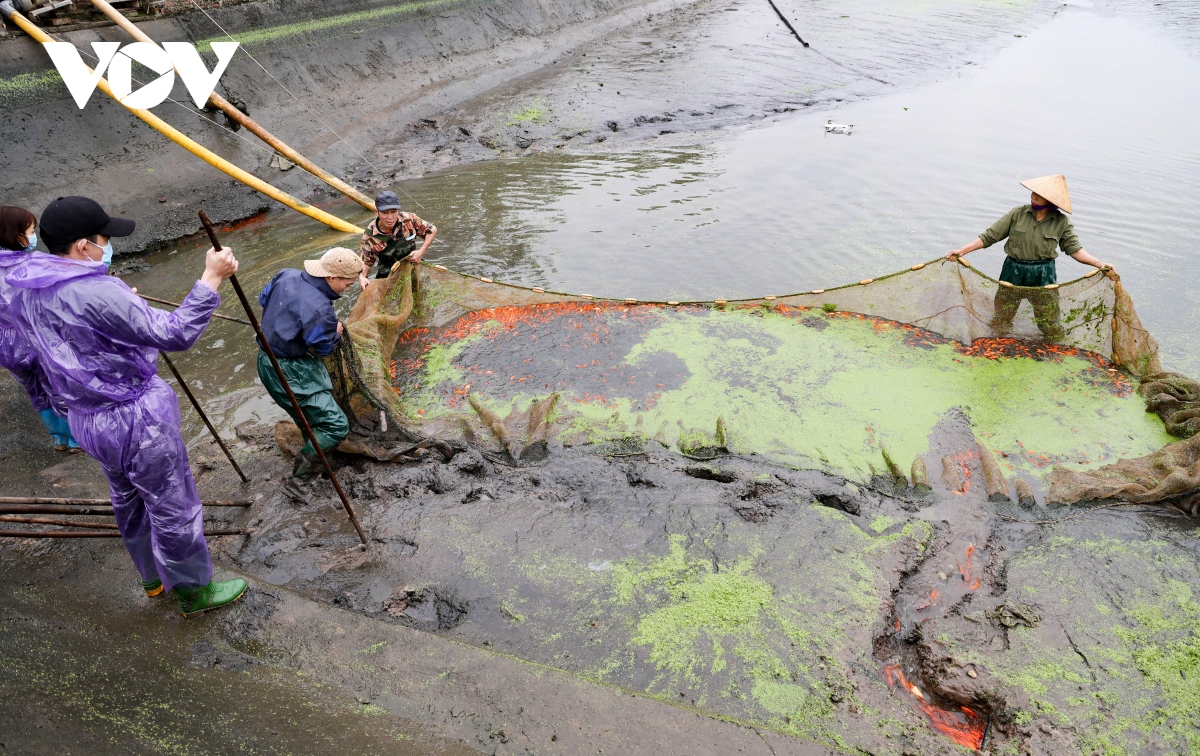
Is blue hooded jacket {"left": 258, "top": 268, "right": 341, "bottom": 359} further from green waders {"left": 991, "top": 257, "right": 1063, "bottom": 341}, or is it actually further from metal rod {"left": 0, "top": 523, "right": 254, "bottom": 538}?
green waders {"left": 991, "top": 257, "right": 1063, "bottom": 341}

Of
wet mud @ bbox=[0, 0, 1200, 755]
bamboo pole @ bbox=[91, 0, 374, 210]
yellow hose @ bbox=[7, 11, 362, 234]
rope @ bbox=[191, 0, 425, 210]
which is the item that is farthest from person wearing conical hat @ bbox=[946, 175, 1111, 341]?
rope @ bbox=[191, 0, 425, 210]

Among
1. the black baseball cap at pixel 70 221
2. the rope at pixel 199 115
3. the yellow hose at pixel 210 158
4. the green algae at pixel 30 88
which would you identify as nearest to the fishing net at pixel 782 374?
the black baseball cap at pixel 70 221

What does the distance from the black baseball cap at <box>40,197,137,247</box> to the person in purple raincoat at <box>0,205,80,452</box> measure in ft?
0.64

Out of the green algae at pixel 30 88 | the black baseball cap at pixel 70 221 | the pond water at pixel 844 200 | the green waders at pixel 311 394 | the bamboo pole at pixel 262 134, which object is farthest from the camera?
the bamboo pole at pixel 262 134

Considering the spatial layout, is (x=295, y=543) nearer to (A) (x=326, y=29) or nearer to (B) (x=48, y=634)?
(B) (x=48, y=634)

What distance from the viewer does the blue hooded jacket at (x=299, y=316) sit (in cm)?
383

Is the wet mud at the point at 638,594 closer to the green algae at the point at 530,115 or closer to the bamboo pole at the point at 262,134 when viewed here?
the bamboo pole at the point at 262,134

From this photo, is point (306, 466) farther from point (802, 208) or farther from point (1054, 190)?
point (802, 208)

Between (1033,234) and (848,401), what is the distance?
208 cm

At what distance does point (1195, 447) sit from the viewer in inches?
166

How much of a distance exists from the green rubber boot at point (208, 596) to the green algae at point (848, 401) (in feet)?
7.08

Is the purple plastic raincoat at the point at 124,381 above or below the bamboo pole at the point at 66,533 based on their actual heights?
above

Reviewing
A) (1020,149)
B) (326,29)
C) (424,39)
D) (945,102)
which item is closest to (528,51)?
(424,39)

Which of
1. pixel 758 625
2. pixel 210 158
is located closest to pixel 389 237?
Answer: pixel 210 158
